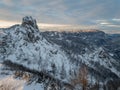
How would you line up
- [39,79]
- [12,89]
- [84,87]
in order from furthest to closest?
[39,79]
[12,89]
[84,87]

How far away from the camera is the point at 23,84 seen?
88688mm

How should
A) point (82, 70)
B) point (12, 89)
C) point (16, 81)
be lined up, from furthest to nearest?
point (16, 81)
point (12, 89)
point (82, 70)

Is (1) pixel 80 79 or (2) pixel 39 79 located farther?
(2) pixel 39 79

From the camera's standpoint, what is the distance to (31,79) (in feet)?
316

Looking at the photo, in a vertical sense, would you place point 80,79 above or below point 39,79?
above

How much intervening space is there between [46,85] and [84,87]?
30.5m

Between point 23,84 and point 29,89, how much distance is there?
4.31 m

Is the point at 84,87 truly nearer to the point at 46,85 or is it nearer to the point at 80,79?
the point at 80,79

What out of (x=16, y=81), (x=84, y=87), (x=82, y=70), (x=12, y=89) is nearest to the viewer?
(x=84, y=87)

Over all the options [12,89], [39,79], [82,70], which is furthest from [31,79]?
[82,70]

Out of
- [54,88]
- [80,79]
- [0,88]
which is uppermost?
[80,79]

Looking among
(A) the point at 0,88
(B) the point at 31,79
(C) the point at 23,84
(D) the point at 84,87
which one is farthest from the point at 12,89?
(D) the point at 84,87

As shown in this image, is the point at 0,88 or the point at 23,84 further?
the point at 23,84

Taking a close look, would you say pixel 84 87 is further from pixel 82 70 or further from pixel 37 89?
pixel 37 89
